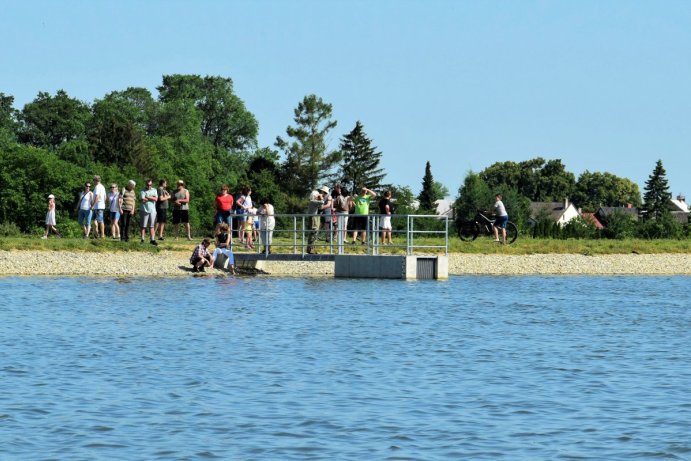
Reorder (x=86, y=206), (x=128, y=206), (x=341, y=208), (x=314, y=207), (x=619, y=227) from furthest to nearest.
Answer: (x=619, y=227), (x=341, y=208), (x=86, y=206), (x=314, y=207), (x=128, y=206)

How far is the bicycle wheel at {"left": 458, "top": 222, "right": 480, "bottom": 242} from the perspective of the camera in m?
43.0

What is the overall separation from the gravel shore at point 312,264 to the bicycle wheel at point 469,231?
1.03 metres

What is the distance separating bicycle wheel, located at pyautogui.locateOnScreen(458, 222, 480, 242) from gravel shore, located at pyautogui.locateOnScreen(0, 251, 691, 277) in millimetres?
1029

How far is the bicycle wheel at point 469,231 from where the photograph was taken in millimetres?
43000

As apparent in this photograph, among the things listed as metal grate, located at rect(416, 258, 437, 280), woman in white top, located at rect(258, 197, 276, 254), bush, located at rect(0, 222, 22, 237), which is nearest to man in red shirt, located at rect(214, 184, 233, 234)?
woman in white top, located at rect(258, 197, 276, 254)

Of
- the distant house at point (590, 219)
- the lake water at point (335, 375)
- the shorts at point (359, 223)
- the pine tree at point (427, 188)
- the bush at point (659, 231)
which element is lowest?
the lake water at point (335, 375)

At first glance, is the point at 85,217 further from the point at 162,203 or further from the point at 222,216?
the point at 222,216

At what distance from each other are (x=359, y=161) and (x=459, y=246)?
74.8m

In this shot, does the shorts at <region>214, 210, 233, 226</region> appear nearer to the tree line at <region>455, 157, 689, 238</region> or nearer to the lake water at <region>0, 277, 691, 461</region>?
the lake water at <region>0, 277, 691, 461</region>

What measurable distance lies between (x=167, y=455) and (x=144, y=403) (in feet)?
10.0

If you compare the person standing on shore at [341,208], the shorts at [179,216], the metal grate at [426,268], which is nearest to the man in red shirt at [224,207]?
the shorts at [179,216]

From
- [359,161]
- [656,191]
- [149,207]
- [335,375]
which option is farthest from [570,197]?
[335,375]

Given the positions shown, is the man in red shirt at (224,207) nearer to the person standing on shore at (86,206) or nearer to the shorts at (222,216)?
the shorts at (222,216)

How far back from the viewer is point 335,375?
61.1 ft
